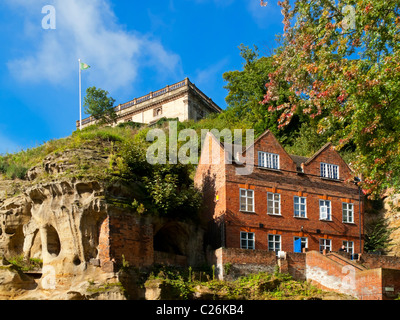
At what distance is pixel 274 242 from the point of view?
35.5m

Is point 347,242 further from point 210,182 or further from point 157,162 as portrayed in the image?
point 157,162

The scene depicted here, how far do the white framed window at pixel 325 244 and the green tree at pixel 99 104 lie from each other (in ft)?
134

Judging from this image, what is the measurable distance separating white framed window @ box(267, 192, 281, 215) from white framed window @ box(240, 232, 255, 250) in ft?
7.94

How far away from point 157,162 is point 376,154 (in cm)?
1465

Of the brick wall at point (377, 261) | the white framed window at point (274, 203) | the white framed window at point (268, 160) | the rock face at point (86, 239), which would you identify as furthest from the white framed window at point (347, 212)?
the rock face at point (86, 239)

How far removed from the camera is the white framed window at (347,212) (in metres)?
38.8

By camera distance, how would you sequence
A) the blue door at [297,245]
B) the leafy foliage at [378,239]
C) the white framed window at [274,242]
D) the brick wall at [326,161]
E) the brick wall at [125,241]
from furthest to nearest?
the leafy foliage at [378,239] < the brick wall at [326,161] < the blue door at [297,245] < the white framed window at [274,242] < the brick wall at [125,241]

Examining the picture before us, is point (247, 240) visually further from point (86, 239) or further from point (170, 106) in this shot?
point (170, 106)

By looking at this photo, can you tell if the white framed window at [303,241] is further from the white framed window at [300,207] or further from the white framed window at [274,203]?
the white framed window at [274,203]

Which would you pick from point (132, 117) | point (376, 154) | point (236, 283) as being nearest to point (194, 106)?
point (132, 117)

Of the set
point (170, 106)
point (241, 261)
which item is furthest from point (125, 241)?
point (170, 106)

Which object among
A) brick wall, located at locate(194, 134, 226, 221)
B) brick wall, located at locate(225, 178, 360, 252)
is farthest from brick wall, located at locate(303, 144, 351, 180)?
brick wall, located at locate(194, 134, 226, 221)

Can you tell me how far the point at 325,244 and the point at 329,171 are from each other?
19.7ft

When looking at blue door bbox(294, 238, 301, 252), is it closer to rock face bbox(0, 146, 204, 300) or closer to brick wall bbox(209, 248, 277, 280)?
brick wall bbox(209, 248, 277, 280)
